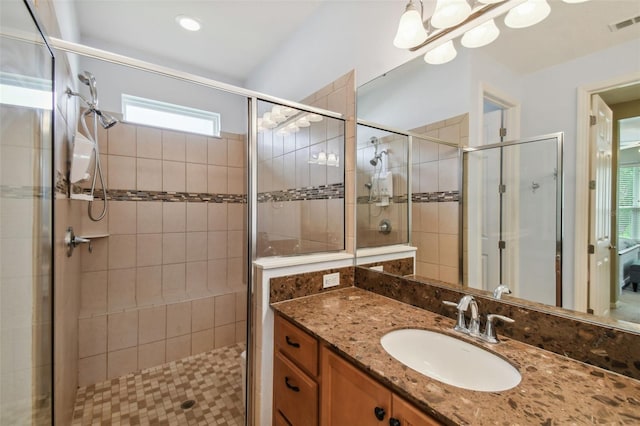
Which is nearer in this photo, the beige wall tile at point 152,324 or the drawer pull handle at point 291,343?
the drawer pull handle at point 291,343

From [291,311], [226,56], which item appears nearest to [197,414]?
[291,311]

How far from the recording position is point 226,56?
2.67 metres

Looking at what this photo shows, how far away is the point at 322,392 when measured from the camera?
42.2 inches

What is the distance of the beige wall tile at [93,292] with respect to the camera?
2.26 metres

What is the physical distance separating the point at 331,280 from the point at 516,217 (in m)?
0.98

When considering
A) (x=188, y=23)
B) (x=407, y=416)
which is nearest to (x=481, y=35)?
(x=407, y=416)

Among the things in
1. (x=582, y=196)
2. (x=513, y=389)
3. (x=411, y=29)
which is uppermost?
(x=411, y=29)

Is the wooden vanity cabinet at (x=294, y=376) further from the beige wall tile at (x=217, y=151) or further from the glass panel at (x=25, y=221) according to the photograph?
the beige wall tile at (x=217, y=151)

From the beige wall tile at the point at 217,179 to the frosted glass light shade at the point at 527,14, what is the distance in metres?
2.62

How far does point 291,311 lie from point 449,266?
786 millimetres

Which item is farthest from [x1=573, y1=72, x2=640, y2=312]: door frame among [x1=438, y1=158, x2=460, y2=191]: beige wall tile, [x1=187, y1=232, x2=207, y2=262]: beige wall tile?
[x1=187, y1=232, x2=207, y2=262]: beige wall tile

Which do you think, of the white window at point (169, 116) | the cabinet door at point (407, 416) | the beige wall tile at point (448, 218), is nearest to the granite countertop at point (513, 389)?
Result: the cabinet door at point (407, 416)

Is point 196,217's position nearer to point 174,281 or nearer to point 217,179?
point 217,179

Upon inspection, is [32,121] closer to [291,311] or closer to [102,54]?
[102,54]
